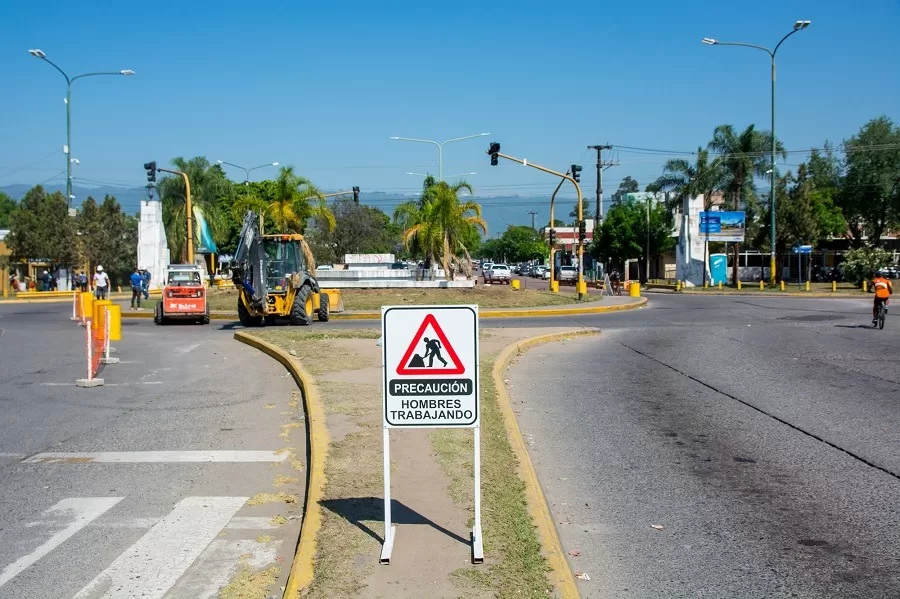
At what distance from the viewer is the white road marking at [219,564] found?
547 centimetres

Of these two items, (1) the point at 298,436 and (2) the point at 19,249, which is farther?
(2) the point at 19,249

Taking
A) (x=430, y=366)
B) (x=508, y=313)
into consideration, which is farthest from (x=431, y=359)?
(x=508, y=313)

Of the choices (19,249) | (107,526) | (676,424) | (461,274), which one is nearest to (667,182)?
(461,274)

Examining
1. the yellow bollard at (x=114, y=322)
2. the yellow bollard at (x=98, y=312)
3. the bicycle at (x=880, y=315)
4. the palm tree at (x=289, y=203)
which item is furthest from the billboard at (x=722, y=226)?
the yellow bollard at (x=98, y=312)

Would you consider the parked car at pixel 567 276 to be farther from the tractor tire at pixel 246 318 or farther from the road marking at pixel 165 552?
the road marking at pixel 165 552

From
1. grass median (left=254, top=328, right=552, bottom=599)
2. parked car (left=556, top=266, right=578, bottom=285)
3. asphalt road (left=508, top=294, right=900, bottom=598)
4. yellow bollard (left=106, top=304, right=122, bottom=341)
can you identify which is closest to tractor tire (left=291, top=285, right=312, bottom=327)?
yellow bollard (left=106, top=304, right=122, bottom=341)

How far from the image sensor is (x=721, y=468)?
337 inches

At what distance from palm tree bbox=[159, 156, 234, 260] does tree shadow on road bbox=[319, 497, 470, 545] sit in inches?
2751

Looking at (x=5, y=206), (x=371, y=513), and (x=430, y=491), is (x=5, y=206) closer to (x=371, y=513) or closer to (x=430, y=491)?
(x=430, y=491)

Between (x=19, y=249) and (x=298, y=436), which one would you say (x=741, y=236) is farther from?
(x=298, y=436)

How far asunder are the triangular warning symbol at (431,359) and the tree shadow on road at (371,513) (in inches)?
45.8

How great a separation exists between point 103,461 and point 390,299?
28.4m

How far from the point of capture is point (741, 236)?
6228 centimetres

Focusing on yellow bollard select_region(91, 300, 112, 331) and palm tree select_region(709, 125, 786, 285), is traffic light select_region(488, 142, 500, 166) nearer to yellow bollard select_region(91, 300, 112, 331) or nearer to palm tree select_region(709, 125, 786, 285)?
yellow bollard select_region(91, 300, 112, 331)
